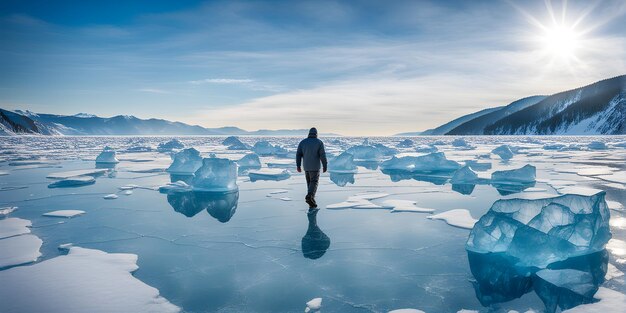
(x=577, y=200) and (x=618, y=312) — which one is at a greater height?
(x=577, y=200)

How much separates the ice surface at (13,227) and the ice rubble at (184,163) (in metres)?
7.07

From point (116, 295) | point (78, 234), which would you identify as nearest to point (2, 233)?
point (78, 234)

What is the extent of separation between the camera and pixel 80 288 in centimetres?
341

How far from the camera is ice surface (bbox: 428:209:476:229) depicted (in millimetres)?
5723

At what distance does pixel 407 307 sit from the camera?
3.06 metres

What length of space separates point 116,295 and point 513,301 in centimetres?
322

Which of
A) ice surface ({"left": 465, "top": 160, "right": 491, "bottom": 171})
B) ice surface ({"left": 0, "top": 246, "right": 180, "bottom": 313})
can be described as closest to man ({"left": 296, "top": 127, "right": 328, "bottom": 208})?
ice surface ({"left": 0, "top": 246, "right": 180, "bottom": 313})

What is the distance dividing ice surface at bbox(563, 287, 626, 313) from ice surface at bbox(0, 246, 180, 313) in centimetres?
305

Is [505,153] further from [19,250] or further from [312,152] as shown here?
[19,250]

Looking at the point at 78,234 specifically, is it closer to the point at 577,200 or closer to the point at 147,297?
the point at 147,297

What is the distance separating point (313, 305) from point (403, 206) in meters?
4.39

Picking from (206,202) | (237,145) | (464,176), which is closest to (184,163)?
(206,202)

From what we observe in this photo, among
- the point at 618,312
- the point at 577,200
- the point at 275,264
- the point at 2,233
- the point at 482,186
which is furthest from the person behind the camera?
the point at 482,186

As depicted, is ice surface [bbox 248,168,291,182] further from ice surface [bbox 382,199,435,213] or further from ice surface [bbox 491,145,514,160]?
ice surface [bbox 491,145,514,160]
